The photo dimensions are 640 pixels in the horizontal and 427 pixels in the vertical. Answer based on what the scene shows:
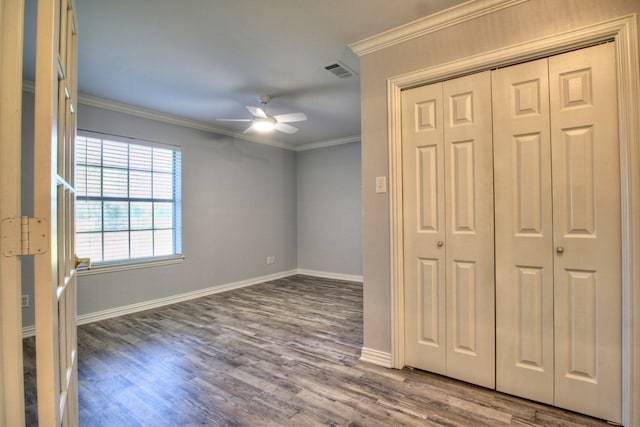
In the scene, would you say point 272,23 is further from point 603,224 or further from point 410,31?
point 603,224

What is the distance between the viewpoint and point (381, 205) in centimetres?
239

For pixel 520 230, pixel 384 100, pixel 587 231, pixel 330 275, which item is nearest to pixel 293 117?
pixel 384 100

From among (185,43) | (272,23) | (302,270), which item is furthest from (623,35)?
(302,270)

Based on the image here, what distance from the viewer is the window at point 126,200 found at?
3490mm

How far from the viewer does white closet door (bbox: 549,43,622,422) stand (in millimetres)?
1693

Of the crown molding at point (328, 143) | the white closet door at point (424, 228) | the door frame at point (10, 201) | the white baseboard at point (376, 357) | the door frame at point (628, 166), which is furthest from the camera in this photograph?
the crown molding at point (328, 143)

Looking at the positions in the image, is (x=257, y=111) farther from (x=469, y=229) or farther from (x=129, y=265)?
(x=129, y=265)

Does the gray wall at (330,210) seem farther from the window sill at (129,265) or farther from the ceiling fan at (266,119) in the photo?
the window sill at (129,265)

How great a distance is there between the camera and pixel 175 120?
428cm

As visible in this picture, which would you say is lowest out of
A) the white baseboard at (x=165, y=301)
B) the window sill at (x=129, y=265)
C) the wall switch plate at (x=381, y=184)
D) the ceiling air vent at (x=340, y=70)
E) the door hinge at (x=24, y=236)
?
the white baseboard at (x=165, y=301)

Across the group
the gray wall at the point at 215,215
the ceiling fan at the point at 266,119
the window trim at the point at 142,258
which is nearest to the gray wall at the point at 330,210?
the gray wall at the point at 215,215

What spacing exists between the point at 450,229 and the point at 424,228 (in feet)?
0.58

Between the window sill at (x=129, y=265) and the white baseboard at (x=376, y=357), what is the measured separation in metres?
2.98

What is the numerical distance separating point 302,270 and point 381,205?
160 inches
